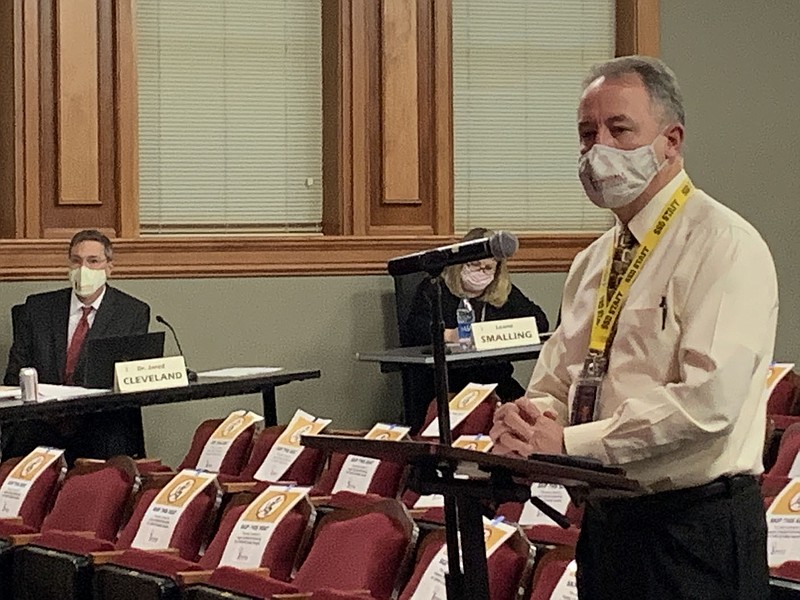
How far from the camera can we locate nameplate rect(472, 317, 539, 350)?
5793 millimetres

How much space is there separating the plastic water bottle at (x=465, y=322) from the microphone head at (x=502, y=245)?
389cm

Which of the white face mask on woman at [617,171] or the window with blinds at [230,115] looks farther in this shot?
the window with blinds at [230,115]

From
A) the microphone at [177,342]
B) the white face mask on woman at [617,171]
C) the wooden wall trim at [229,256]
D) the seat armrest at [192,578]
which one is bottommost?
the seat armrest at [192,578]

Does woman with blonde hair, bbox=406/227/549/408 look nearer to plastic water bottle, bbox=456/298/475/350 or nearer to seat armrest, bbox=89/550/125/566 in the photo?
plastic water bottle, bbox=456/298/475/350

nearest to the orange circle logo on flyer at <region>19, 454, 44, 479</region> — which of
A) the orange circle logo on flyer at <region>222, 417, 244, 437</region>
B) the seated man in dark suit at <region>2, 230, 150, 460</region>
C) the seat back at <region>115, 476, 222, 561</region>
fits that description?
the orange circle logo on flyer at <region>222, 417, 244, 437</region>

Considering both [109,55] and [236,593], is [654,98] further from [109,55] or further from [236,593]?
[109,55]

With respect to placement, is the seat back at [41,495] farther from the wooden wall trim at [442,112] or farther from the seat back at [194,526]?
the wooden wall trim at [442,112]

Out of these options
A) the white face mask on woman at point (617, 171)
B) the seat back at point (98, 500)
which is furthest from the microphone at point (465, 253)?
the seat back at point (98, 500)

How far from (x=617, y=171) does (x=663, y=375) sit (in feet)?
0.94

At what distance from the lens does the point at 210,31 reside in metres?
7.28

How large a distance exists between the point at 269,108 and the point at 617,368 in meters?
5.50

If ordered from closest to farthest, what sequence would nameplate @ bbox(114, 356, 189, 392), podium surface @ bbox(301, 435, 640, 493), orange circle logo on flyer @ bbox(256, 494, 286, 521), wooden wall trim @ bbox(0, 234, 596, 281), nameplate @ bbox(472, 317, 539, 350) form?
podium surface @ bbox(301, 435, 640, 493) < orange circle logo on flyer @ bbox(256, 494, 286, 521) < nameplate @ bbox(114, 356, 189, 392) < nameplate @ bbox(472, 317, 539, 350) < wooden wall trim @ bbox(0, 234, 596, 281)

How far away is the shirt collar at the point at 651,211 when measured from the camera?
211 centimetres

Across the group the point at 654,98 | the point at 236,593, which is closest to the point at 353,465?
the point at 236,593
